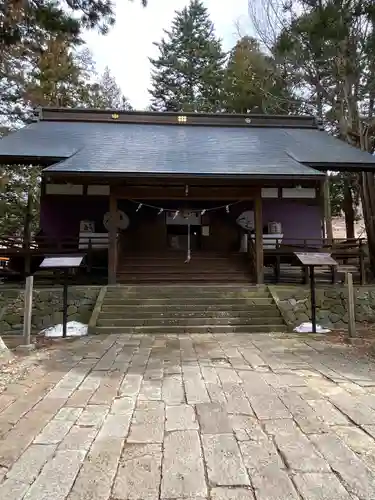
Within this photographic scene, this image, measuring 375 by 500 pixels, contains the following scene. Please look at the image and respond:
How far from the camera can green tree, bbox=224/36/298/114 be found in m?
14.6

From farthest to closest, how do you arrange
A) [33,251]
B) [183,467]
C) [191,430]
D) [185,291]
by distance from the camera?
1. [33,251]
2. [185,291]
3. [191,430]
4. [183,467]

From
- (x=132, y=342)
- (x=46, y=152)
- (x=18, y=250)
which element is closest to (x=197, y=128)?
(x=46, y=152)

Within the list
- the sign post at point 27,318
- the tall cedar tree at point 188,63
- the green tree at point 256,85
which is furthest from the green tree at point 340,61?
the tall cedar tree at point 188,63

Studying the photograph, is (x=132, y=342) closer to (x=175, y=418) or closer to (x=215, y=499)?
(x=175, y=418)

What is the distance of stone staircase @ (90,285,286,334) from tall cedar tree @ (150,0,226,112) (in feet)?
68.2

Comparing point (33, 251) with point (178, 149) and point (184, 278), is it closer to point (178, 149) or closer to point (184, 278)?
point (184, 278)

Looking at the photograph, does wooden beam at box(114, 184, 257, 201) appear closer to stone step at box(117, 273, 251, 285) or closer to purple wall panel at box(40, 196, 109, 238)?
stone step at box(117, 273, 251, 285)

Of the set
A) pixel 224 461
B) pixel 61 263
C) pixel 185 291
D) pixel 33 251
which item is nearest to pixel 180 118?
pixel 33 251

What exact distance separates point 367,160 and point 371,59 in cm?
280

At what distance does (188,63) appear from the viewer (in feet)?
93.8

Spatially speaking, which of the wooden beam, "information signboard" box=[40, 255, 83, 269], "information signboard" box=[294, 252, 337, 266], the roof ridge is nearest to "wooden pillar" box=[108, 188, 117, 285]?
the wooden beam

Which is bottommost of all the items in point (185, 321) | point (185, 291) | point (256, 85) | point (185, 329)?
point (185, 329)

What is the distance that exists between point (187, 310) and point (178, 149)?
5.57m

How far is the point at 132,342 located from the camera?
6.21m
